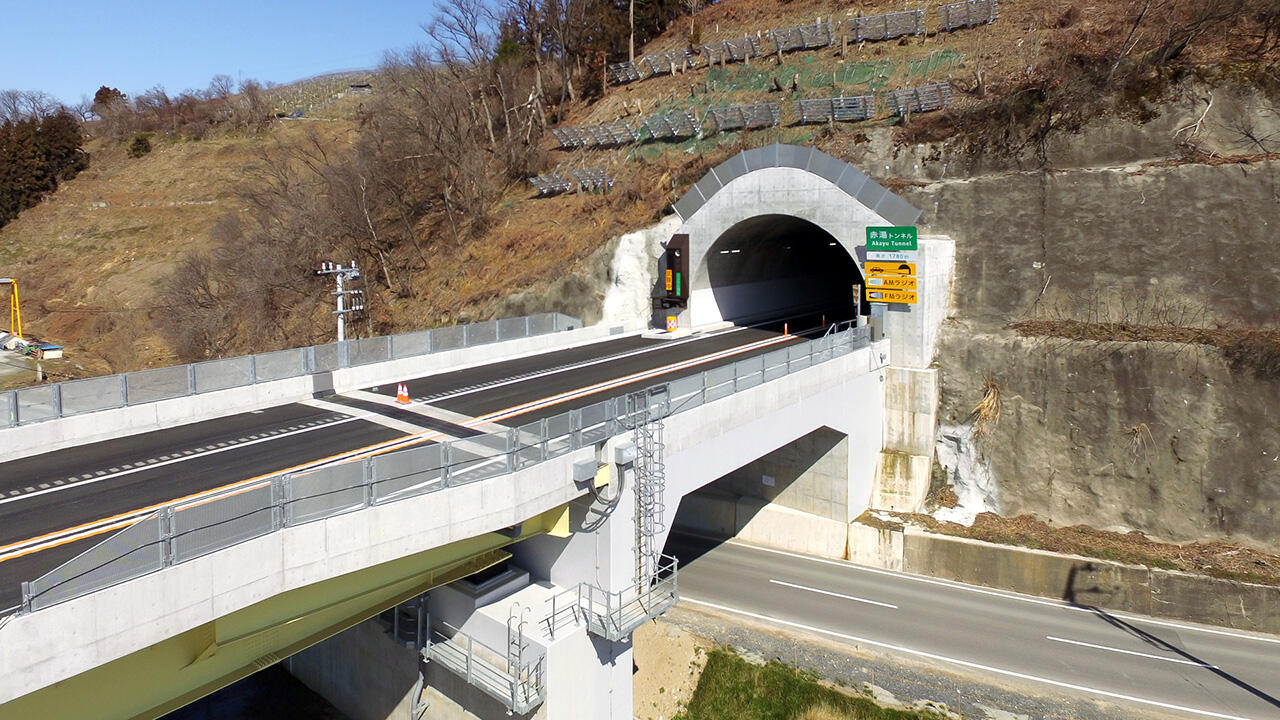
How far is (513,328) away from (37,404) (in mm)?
14812

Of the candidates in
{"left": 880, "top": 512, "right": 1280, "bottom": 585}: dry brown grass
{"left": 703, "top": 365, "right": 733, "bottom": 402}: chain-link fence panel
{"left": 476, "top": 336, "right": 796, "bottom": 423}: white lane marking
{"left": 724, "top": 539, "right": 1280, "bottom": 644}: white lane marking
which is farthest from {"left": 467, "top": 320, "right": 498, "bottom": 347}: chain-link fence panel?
{"left": 880, "top": 512, "right": 1280, "bottom": 585}: dry brown grass

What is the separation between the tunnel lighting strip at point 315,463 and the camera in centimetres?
1152

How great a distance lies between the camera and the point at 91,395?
17672 mm

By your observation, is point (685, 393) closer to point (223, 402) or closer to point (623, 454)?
point (623, 454)

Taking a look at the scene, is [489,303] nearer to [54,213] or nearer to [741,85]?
[741,85]

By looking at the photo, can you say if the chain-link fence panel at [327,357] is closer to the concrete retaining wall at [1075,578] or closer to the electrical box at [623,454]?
the electrical box at [623,454]

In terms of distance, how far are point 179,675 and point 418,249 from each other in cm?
3899

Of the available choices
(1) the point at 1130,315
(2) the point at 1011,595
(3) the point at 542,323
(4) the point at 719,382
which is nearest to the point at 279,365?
A: (3) the point at 542,323

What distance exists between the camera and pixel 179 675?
1166 cm

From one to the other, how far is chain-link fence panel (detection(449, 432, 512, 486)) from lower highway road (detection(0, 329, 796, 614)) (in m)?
3.03

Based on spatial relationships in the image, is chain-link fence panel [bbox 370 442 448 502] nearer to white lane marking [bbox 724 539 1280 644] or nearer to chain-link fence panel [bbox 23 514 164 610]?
chain-link fence panel [bbox 23 514 164 610]

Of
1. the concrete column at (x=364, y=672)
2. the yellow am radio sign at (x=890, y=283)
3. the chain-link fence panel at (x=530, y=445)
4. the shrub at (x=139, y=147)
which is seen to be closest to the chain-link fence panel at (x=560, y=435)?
the chain-link fence panel at (x=530, y=445)

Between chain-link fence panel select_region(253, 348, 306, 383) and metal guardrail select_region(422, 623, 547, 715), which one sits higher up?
chain-link fence panel select_region(253, 348, 306, 383)

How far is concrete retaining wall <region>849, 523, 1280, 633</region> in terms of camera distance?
816 inches
